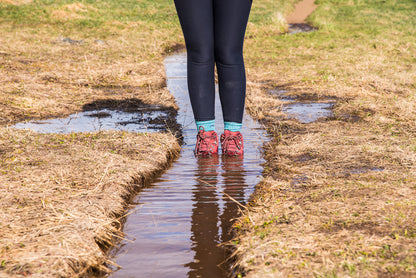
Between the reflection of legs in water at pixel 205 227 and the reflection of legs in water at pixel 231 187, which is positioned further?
the reflection of legs in water at pixel 231 187

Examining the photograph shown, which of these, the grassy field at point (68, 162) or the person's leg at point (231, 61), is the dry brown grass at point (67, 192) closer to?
the grassy field at point (68, 162)

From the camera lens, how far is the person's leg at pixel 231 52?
3.54 m

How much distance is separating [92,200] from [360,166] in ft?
5.58

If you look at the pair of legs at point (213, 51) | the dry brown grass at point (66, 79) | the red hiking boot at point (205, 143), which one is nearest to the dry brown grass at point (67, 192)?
the red hiking boot at point (205, 143)

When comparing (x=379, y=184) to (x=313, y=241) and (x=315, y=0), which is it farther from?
(x=315, y=0)

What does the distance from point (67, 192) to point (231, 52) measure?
1.63m

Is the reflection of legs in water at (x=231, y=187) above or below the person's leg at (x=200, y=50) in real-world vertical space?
below

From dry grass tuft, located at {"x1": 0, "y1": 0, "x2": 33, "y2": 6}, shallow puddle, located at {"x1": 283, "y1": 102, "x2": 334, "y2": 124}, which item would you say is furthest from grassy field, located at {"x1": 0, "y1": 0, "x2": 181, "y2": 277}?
dry grass tuft, located at {"x1": 0, "y1": 0, "x2": 33, "y2": 6}

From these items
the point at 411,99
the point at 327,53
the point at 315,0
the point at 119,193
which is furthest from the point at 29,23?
the point at 315,0

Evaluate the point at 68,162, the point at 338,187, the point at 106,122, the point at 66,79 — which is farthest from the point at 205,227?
the point at 66,79

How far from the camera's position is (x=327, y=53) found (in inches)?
405

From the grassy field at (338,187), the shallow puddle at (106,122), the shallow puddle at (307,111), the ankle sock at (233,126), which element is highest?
the ankle sock at (233,126)

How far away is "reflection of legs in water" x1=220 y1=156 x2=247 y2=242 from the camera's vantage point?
259 cm

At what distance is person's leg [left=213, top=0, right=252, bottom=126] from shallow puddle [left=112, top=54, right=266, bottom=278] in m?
0.38
